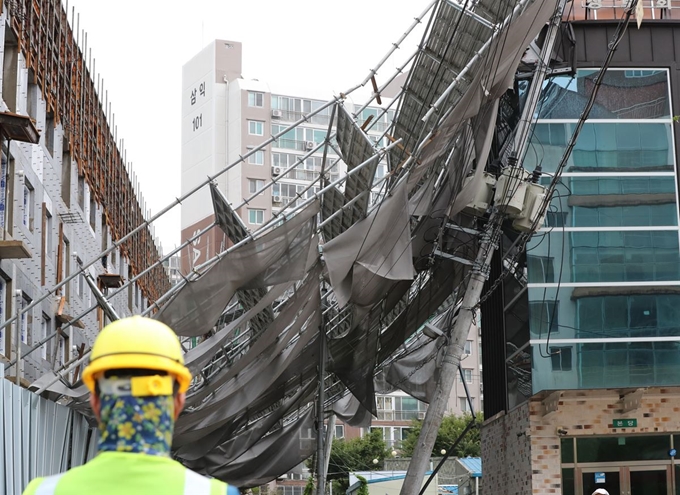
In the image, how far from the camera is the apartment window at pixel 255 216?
81625 mm

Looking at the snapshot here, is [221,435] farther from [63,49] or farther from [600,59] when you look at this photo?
[63,49]

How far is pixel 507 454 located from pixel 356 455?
138 feet

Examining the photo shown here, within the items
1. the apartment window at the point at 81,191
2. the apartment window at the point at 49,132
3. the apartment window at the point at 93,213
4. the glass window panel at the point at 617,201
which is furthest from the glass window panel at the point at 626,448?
the apartment window at the point at 93,213

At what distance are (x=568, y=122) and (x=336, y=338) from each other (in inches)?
250

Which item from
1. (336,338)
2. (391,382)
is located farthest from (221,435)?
(391,382)

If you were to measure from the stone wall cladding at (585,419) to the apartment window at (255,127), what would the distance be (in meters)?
62.8

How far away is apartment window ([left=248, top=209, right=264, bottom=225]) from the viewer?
8162cm

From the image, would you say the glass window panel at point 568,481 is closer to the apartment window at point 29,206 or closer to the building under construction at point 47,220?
the building under construction at point 47,220

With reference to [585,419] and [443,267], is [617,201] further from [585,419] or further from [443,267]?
[443,267]

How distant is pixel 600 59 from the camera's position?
71.6 feet

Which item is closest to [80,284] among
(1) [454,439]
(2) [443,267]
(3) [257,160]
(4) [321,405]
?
(4) [321,405]

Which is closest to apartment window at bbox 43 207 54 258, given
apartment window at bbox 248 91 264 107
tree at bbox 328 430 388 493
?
tree at bbox 328 430 388 493

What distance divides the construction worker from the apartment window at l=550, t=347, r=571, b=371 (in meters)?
18.6

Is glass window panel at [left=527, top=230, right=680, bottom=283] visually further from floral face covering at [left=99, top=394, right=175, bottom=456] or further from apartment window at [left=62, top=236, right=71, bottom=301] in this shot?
floral face covering at [left=99, top=394, right=175, bottom=456]
